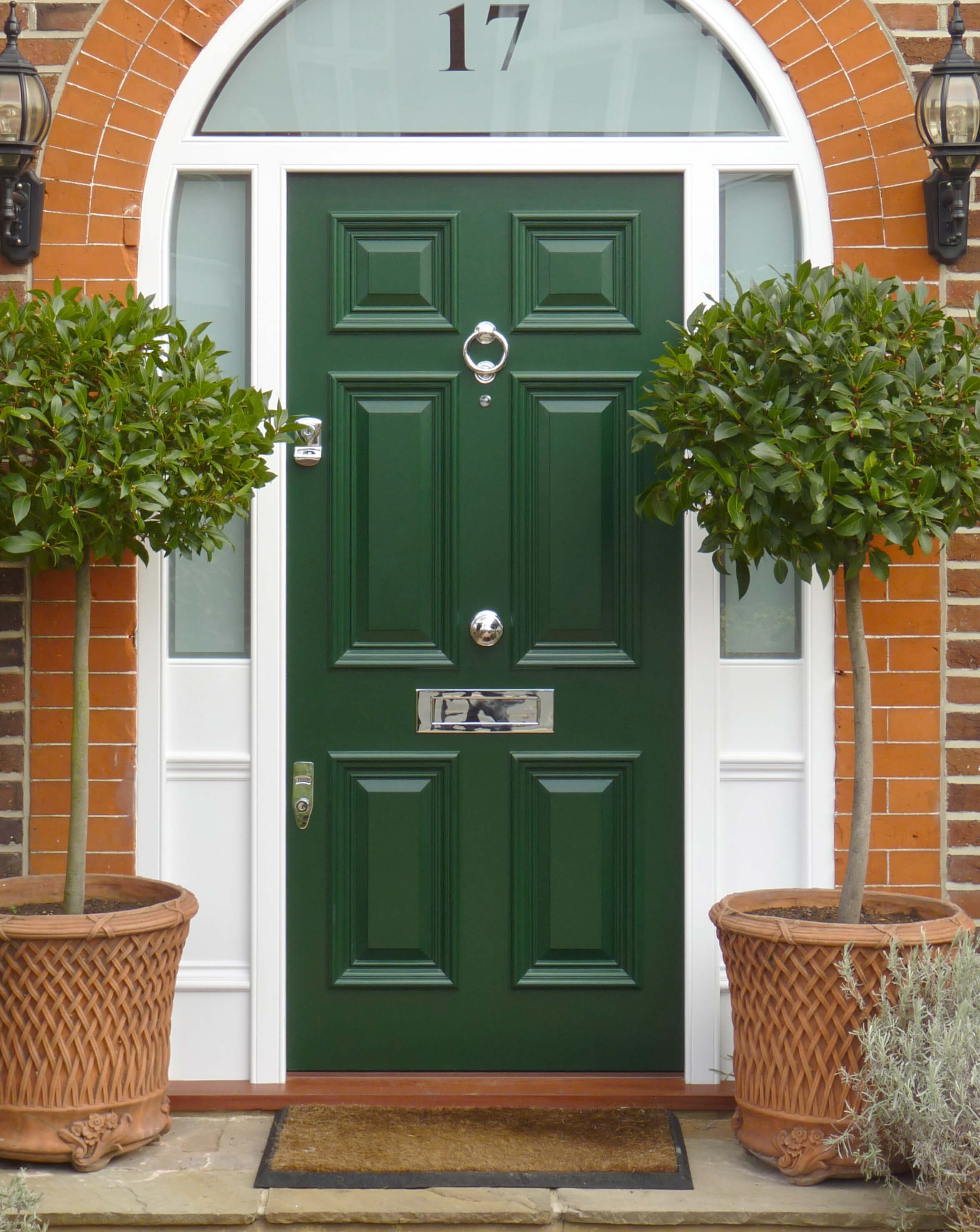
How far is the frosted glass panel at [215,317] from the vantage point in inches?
141

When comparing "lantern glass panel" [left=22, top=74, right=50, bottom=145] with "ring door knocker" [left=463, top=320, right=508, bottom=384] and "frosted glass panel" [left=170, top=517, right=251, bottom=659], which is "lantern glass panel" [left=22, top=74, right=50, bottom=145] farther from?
"ring door knocker" [left=463, top=320, right=508, bottom=384]

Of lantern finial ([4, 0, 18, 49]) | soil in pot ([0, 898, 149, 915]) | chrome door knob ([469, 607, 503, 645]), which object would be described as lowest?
soil in pot ([0, 898, 149, 915])

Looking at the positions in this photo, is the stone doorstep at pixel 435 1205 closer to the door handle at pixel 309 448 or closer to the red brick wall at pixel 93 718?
the red brick wall at pixel 93 718

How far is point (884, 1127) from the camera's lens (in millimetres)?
2836

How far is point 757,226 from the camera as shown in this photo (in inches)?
141

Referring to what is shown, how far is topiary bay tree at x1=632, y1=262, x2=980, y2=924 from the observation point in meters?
2.83

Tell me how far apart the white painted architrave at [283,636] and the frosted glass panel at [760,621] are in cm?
8

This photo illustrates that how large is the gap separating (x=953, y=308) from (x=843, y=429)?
984 mm

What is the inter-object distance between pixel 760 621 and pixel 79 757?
6.38 ft

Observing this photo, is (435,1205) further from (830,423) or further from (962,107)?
(962,107)

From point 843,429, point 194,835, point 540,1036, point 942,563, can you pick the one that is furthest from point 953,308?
point 194,835

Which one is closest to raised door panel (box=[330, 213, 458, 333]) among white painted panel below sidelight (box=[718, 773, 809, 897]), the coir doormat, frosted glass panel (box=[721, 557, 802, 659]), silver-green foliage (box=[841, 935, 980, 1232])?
frosted glass panel (box=[721, 557, 802, 659])

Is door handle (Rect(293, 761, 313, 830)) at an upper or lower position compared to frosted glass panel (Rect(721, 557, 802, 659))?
lower

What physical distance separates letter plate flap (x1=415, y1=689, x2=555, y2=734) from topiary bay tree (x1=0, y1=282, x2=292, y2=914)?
0.84 metres
